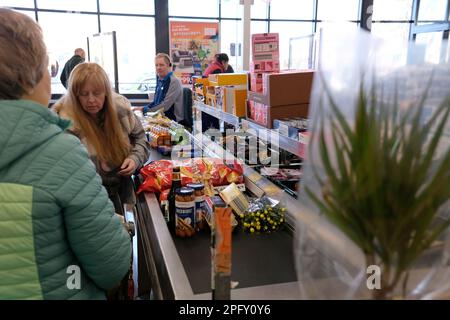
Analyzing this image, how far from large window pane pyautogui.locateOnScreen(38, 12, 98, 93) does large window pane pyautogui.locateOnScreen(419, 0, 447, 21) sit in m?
7.80

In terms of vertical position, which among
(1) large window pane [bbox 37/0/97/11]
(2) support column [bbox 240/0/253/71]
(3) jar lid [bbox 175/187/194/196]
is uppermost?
(1) large window pane [bbox 37/0/97/11]

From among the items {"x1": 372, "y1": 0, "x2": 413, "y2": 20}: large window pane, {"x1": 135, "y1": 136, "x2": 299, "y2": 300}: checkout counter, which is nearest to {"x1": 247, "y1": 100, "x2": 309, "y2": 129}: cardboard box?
{"x1": 135, "y1": 136, "x2": 299, "y2": 300}: checkout counter

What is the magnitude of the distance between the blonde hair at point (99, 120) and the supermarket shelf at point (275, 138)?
734mm

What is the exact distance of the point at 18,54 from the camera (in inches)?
40.0

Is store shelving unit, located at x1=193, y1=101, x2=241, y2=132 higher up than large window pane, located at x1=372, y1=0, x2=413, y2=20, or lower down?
lower down

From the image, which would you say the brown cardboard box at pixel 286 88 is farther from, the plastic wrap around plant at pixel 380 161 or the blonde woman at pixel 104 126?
the plastic wrap around plant at pixel 380 161

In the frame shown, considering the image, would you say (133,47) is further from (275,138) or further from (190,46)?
(275,138)

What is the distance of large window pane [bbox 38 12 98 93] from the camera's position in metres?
8.38

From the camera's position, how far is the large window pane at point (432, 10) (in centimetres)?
881

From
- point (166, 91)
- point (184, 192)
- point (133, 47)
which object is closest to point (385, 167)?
point (184, 192)

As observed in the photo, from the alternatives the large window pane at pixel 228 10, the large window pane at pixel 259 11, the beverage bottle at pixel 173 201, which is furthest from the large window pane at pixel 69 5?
the beverage bottle at pixel 173 201

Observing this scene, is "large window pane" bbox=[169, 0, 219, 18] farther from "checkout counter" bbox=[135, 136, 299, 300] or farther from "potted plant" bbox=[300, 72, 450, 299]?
"potted plant" bbox=[300, 72, 450, 299]
